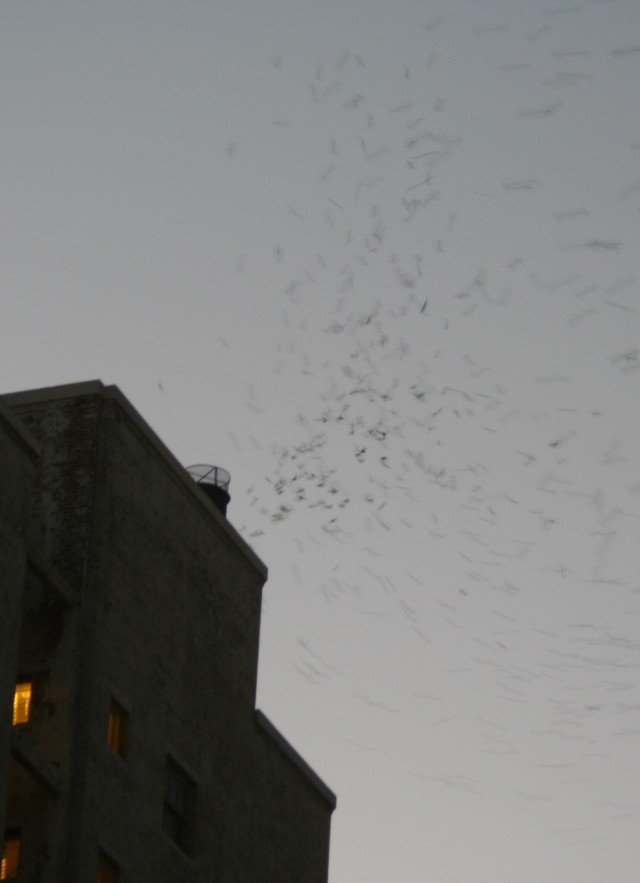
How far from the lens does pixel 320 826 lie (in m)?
49.8

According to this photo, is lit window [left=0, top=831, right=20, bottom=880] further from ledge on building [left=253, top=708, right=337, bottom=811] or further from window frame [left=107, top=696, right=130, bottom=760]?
ledge on building [left=253, top=708, right=337, bottom=811]

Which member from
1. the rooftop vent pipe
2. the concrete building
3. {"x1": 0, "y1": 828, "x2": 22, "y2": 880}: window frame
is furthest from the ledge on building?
{"x1": 0, "y1": 828, "x2": 22, "y2": 880}: window frame

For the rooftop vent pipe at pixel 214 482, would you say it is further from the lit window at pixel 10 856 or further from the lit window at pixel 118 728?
the lit window at pixel 10 856

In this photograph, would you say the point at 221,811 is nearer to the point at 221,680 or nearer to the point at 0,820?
the point at 221,680

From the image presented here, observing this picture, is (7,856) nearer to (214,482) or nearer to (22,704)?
(22,704)

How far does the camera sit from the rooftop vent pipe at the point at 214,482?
48.7 meters

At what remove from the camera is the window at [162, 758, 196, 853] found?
42.4m

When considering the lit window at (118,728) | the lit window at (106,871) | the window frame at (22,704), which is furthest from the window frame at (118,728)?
the lit window at (106,871)

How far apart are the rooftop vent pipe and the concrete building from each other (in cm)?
192

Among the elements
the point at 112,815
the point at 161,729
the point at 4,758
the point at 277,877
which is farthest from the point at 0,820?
the point at 277,877

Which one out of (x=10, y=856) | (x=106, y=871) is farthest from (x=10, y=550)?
(x=106, y=871)

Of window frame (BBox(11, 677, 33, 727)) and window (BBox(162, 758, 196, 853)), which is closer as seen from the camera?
window frame (BBox(11, 677, 33, 727))

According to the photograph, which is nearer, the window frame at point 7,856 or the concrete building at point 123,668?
the window frame at point 7,856

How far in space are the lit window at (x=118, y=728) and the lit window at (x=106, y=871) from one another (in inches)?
87.6
